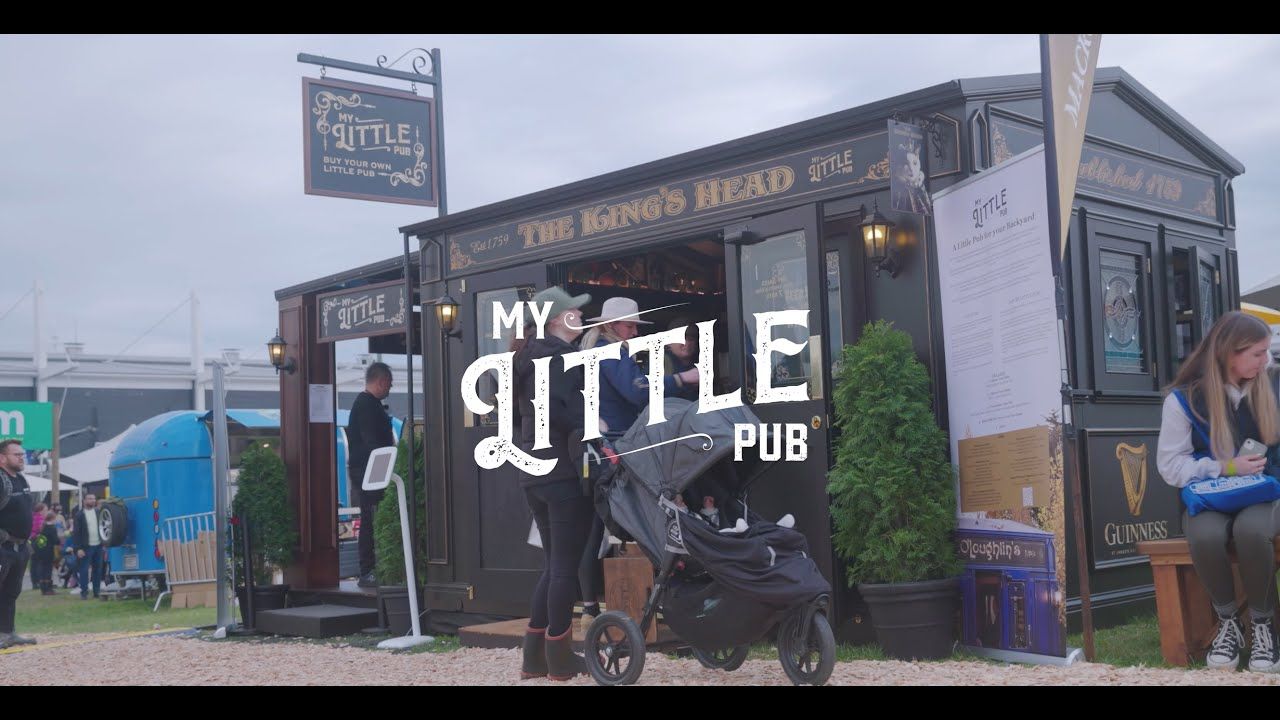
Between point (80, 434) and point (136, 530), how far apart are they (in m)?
16.1

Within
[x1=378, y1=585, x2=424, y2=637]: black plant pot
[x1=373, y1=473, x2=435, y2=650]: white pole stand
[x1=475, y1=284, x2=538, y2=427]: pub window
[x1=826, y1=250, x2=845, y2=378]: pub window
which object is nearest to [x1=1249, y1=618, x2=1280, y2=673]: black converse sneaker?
[x1=826, y1=250, x2=845, y2=378]: pub window

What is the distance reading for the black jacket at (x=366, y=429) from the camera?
9.93 metres

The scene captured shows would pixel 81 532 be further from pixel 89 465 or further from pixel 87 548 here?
pixel 89 465

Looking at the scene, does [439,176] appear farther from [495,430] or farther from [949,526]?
[949,526]

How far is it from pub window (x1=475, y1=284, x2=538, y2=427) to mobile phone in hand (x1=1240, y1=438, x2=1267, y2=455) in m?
4.76

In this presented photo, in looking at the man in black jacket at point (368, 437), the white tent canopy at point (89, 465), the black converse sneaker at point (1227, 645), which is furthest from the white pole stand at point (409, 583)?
the white tent canopy at point (89, 465)

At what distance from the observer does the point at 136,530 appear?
15.4 metres

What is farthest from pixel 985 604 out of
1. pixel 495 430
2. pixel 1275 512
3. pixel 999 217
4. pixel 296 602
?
pixel 296 602

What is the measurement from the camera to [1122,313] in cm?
688

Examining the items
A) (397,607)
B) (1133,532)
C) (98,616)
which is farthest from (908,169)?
(98,616)

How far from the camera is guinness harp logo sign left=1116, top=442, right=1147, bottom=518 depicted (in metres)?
6.61

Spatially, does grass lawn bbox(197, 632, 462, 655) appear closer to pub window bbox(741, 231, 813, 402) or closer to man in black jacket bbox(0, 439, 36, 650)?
man in black jacket bbox(0, 439, 36, 650)

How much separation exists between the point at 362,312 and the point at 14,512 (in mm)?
3057

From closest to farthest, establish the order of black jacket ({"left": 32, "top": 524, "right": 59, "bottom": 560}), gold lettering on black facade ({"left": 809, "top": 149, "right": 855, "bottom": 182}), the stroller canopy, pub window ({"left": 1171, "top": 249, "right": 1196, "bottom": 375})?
the stroller canopy → gold lettering on black facade ({"left": 809, "top": 149, "right": 855, "bottom": 182}) → pub window ({"left": 1171, "top": 249, "right": 1196, "bottom": 375}) → black jacket ({"left": 32, "top": 524, "right": 59, "bottom": 560})
